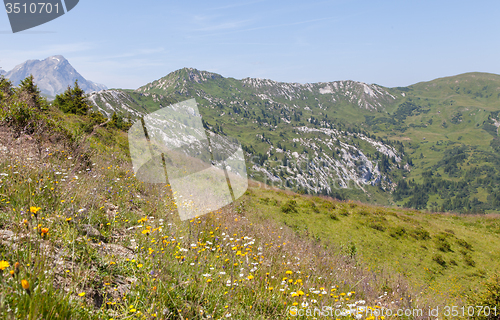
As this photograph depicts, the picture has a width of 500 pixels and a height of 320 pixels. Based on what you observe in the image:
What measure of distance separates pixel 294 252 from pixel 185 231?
3303 millimetres

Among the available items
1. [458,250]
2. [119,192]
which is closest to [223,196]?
[119,192]

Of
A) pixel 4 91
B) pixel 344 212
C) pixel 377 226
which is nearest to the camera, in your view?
pixel 4 91

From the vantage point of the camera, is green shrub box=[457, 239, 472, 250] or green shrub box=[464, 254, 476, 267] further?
green shrub box=[457, 239, 472, 250]

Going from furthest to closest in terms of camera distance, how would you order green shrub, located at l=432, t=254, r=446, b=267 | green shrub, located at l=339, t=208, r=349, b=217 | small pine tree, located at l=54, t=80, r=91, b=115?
small pine tree, located at l=54, t=80, r=91, b=115 → green shrub, located at l=339, t=208, r=349, b=217 → green shrub, located at l=432, t=254, r=446, b=267

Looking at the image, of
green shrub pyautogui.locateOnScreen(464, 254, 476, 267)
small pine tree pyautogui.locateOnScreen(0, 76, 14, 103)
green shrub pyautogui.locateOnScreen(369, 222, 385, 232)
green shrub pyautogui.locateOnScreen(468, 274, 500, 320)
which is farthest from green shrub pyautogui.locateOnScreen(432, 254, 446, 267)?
small pine tree pyautogui.locateOnScreen(0, 76, 14, 103)

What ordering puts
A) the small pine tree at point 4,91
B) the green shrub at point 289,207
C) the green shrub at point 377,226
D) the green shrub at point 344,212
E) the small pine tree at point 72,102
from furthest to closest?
1. the small pine tree at point 72,102
2. the green shrub at point 344,212
3. the green shrub at point 289,207
4. the green shrub at point 377,226
5. the small pine tree at point 4,91

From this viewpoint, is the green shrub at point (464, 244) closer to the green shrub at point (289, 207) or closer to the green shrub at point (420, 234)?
the green shrub at point (420, 234)

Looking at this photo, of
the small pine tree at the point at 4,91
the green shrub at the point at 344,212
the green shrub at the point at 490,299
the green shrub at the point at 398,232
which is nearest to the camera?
the green shrub at the point at 490,299

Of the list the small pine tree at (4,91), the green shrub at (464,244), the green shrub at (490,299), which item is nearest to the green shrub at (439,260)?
the green shrub at (464,244)

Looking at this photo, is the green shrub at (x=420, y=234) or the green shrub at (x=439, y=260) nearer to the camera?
the green shrub at (x=439, y=260)

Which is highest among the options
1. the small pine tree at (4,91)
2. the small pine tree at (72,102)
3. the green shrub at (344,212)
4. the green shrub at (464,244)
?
the small pine tree at (72,102)

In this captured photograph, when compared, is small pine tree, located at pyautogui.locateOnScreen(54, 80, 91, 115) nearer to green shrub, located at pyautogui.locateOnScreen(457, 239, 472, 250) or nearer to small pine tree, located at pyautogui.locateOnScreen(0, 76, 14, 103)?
Answer: small pine tree, located at pyautogui.locateOnScreen(0, 76, 14, 103)

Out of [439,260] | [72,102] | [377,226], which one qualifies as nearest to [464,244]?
[439,260]

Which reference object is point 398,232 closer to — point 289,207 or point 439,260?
point 439,260
